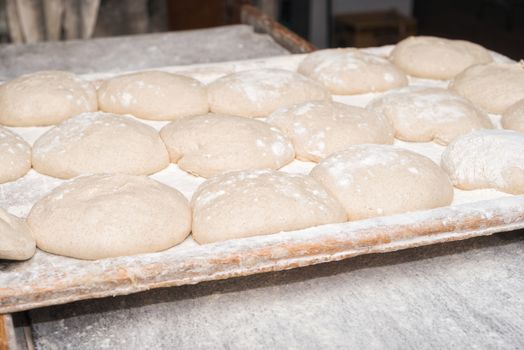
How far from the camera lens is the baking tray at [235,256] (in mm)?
1161

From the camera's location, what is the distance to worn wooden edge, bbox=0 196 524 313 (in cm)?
116

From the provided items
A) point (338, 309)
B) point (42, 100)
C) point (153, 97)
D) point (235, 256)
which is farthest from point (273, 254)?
point (42, 100)

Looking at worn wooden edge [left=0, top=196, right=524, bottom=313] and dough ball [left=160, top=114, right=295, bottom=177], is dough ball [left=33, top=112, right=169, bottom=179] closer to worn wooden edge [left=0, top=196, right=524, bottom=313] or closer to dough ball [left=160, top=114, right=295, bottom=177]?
dough ball [left=160, top=114, right=295, bottom=177]

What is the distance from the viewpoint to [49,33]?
3.74m

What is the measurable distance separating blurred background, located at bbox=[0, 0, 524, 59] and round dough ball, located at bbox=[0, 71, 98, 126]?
1.76m

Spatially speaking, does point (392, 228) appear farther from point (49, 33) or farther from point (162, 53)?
point (49, 33)

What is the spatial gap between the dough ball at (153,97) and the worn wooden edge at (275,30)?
0.94 meters

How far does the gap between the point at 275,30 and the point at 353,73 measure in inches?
43.6

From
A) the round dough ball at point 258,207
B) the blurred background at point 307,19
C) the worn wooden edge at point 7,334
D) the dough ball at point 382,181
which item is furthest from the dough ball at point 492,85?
the blurred background at point 307,19

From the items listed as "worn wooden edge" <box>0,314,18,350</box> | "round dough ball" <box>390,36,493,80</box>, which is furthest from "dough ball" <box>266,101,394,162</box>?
"worn wooden edge" <box>0,314,18,350</box>

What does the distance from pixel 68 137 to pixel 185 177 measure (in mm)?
350


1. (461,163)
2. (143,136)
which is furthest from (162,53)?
(461,163)

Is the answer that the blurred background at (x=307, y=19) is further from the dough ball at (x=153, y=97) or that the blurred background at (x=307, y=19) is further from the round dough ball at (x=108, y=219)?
the round dough ball at (x=108, y=219)

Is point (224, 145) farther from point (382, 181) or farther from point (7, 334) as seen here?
point (7, 334)
